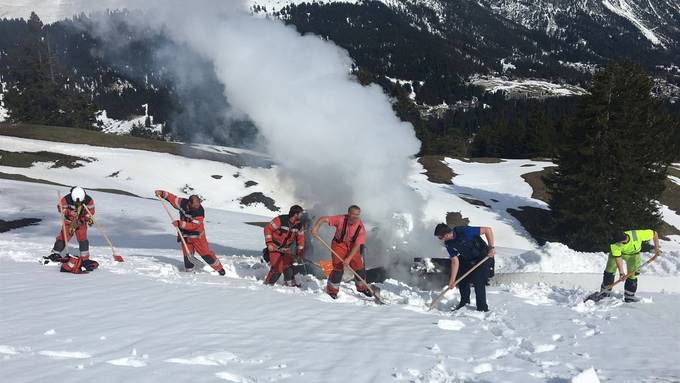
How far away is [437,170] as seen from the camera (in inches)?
1768

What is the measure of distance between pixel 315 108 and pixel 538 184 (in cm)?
2978

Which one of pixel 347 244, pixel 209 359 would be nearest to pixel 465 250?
pixel 347 244

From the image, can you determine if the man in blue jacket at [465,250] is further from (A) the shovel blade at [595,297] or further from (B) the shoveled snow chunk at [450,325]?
(A) the shovel blade at [595,297]

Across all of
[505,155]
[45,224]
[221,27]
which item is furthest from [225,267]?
[505,155]

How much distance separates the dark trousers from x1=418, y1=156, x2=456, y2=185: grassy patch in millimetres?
31618

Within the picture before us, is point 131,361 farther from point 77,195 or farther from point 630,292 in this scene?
point 630,292

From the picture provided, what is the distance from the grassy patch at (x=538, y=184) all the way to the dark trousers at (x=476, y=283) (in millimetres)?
30418

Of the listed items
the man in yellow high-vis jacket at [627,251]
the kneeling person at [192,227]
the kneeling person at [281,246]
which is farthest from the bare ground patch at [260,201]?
the man in yellow high-vis jacket at [627,251]

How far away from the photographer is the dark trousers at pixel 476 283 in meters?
9.51

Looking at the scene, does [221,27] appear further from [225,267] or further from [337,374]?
[337,374]

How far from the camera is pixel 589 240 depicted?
29125 millimetres

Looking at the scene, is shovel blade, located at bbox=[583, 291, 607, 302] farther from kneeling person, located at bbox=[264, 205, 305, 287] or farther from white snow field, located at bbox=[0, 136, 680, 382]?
kneeling person, located at bbox=[264, 205, 305, 287]

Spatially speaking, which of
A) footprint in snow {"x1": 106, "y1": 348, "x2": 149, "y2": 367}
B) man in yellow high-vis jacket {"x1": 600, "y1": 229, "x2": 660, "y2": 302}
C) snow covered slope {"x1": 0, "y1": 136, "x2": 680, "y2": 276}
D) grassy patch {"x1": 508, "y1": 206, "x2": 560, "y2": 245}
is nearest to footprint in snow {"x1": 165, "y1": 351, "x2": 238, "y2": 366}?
footprint in snow {"x1": 106, "y1": 348, "x2": 149, "y2": 367}

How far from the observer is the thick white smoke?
16.2m
